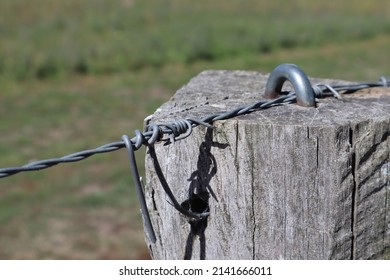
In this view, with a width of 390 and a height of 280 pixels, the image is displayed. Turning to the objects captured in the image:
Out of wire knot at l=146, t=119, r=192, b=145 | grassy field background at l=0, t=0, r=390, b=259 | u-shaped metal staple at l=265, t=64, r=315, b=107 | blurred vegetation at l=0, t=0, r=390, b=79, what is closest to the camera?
wire knot at l=146, t=119, r=192, b=145

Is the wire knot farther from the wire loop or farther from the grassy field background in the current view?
the grassy field background

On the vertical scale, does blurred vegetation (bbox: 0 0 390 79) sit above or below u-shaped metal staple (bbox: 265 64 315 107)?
below

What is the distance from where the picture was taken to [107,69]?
38.8 ft

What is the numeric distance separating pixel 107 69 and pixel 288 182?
406 inches

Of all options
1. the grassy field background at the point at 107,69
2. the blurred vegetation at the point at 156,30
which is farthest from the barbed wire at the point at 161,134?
the blurred vegetation at the point at 156,30

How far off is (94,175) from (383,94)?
5033 millimetres

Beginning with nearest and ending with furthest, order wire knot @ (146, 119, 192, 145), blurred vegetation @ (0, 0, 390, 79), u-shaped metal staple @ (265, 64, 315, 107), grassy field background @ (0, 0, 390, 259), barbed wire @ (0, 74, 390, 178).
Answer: barbed wire @ (0, 74, 390, 178) → wire knot @ (146, 119, 192, 145) → u-shaped metal staple @ (265, 64, 315, 107) → grassy field background @ (0, 0, 390, 259) → blurred vegetation @ (0, 0, 390, 79)

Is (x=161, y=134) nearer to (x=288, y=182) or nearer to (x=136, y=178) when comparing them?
(x=136, y=178)

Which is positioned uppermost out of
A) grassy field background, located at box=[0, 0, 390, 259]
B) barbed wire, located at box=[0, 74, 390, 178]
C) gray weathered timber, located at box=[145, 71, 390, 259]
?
barbed wire, located at box=[0, 74, 390, 178]

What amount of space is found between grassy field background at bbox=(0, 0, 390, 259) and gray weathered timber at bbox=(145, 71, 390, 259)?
361cm

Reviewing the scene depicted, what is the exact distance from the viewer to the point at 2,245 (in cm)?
553

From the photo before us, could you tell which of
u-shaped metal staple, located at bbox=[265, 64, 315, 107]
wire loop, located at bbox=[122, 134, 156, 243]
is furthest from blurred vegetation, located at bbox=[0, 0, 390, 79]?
wire loop, located at bbox=[122, 134, 156, 243]

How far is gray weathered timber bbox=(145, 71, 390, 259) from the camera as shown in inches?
68.5

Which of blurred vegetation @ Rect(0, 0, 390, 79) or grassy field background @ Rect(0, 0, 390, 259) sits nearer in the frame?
grassy field background @ Rect(0, 0, 390, 259)
